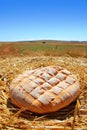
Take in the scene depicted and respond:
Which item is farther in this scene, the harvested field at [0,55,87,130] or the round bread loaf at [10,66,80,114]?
the round bread loaf at [10,66,80,114]

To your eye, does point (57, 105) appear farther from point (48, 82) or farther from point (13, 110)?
point (13, 110)

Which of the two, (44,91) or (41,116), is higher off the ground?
(44,91)

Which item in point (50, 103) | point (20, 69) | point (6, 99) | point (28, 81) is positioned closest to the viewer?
→ point (50, 103)

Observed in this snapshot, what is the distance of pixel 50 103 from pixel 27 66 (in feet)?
5.26

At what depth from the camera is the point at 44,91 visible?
3305 millimetres

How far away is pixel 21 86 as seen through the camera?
3.42 m

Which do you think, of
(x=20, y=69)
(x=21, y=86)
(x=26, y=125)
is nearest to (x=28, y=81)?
(x=21, y=86)

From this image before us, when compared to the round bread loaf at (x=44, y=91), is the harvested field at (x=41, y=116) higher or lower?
lower

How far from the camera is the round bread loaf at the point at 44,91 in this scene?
3.24 meters

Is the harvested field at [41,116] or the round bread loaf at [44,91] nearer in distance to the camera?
the harvested field at [41,116]

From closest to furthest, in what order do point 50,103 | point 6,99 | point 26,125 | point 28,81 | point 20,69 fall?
point 26,125 → point 50,103 → point 28,81 → point 6,99 → point 20,69

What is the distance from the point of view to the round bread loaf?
3244mm

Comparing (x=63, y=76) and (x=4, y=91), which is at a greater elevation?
(x=63, y=76)

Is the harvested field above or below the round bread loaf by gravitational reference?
below
